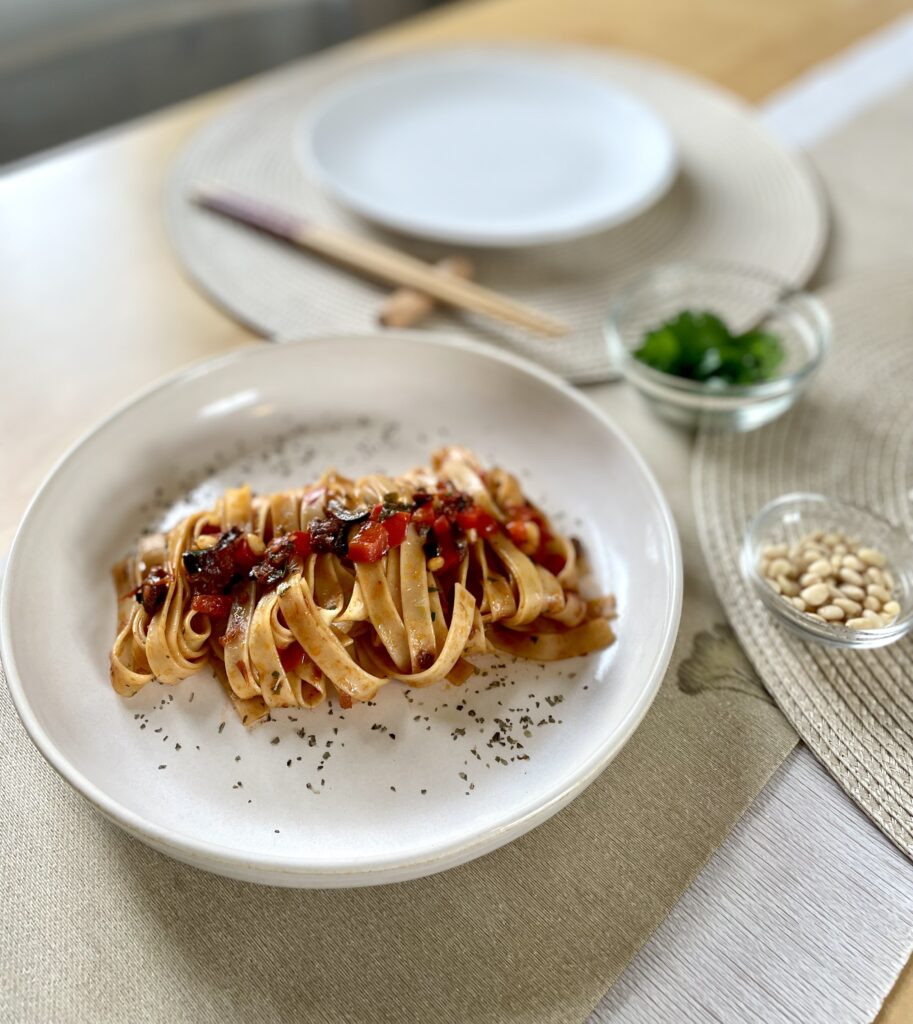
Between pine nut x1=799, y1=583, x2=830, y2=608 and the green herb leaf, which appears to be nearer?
pine nut x1=799, y1=583, x2=830, y2=608

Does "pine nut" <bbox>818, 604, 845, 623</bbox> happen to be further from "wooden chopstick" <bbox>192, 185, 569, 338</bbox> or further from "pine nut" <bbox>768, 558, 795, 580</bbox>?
"wooden chopstick" <bbox>192, 185, 569, 338</bbox>

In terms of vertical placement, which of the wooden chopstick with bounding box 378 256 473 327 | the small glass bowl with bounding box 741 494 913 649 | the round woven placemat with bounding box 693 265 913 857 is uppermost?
the wooden chopstick with bounding box 378 256 473 327

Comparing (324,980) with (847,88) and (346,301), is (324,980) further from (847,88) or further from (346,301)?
(847,88)

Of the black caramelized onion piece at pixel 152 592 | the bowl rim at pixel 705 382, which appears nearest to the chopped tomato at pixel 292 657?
the black caramelized onion piece at pixel 152 592

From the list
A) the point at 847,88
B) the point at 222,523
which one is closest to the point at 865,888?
the point at 222,523

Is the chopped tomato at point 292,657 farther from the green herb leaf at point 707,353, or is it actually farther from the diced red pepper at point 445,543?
the green herb leaf at point 707,353

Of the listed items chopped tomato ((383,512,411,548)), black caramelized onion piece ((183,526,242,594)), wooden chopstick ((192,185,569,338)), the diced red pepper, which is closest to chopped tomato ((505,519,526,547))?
the diced red pepper

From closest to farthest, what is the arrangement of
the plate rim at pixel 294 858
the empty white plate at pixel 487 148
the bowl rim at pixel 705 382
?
1. the plate rim at pixel 294 858
2. the bowl rim at pixel 705 382
3. the empty white plate at pixel 487 148
